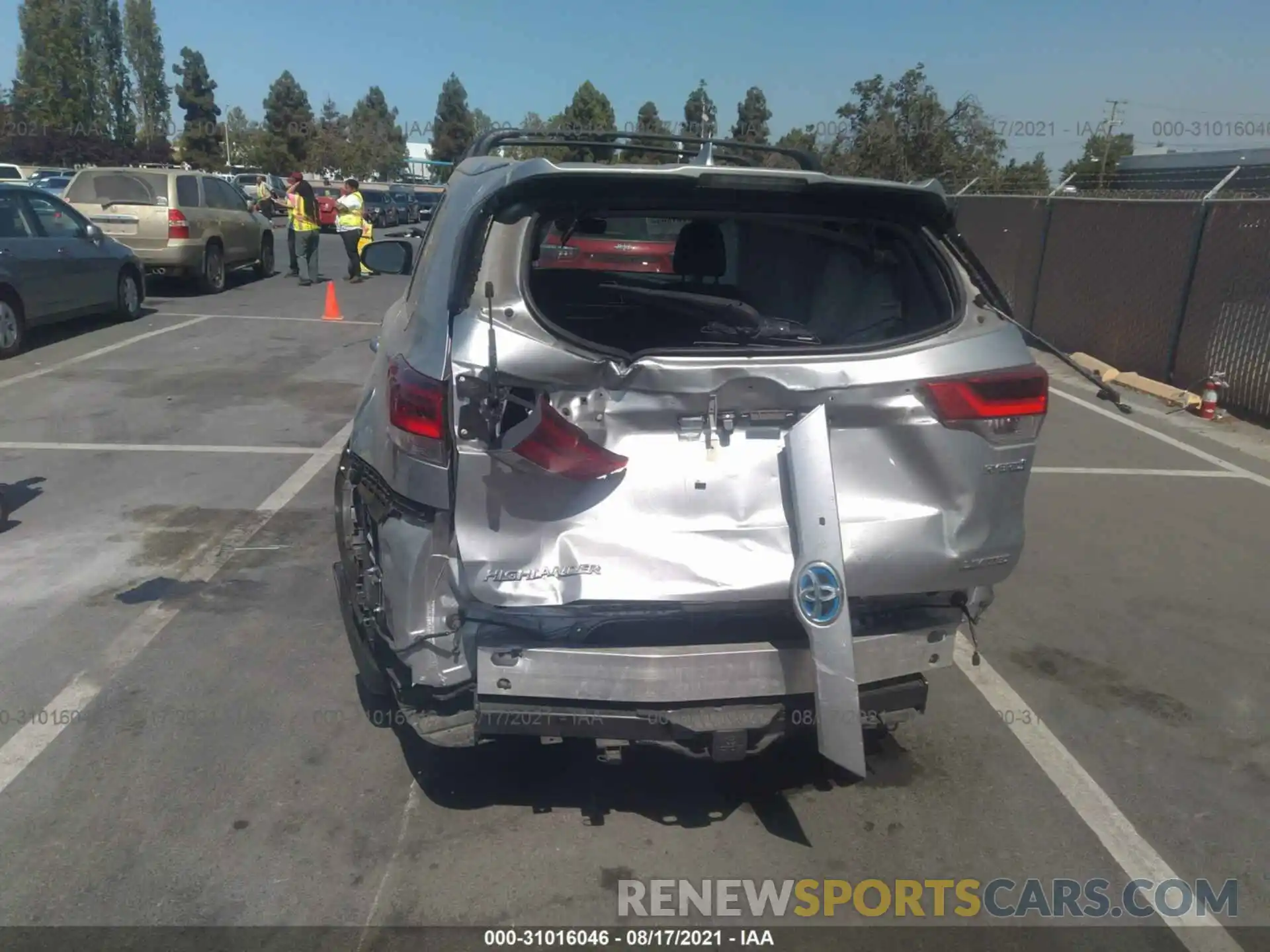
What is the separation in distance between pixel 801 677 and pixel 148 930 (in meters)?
1.95

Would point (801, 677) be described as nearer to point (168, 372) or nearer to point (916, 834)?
point (916, 834)

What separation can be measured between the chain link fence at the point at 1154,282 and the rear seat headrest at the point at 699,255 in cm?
751

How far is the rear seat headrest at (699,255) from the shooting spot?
5027 millimetres

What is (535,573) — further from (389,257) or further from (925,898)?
(389,257)

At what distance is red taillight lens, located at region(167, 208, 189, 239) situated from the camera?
15.9 meters

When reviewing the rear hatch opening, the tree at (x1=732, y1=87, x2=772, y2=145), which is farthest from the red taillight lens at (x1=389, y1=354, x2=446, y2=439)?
the tree at (x1=732, y1=87, x2=772, y2=145)

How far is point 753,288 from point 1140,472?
4.66m

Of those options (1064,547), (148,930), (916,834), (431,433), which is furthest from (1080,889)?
→ (1064,547)

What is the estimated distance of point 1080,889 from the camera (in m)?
3.28

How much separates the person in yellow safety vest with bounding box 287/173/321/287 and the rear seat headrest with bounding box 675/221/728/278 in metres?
14.1

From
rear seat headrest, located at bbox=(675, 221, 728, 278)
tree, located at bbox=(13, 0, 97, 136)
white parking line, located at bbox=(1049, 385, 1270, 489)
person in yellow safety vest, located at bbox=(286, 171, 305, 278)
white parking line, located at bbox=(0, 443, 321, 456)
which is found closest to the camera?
rear seat headrest, located at bbox=(675, 221, 728, 278)

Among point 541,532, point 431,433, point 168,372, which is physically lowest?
point 168,372

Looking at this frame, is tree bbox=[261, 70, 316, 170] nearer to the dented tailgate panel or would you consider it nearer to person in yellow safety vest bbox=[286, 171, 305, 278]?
person in yellow safety vest bbox=[286, 171, 305, 278]

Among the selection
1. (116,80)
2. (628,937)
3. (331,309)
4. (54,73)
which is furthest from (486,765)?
(116,80)
